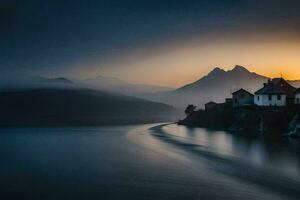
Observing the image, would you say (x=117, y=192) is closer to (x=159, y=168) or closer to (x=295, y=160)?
(x=159, y=168)

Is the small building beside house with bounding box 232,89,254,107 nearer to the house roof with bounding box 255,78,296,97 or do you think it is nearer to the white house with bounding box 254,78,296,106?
the white house with bounding box 254,78,296,106

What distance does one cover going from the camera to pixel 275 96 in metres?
80.3

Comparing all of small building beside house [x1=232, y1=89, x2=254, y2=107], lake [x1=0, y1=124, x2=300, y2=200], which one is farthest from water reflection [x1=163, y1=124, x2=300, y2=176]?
small building beside house [x1=232, y1=89, x2=254, y2=107]

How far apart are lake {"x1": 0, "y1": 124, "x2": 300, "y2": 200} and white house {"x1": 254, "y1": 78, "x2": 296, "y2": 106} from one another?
22909mm

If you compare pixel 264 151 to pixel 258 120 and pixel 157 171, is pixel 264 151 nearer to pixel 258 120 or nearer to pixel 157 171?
pixel 157 171

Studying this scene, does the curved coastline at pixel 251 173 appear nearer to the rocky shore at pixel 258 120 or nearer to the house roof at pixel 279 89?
the rocky shore at pixel 258 120

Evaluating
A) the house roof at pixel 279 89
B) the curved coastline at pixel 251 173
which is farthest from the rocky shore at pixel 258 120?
the curved coastline at pixel 251 173

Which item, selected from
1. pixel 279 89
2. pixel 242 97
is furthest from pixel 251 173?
pixel 242 97

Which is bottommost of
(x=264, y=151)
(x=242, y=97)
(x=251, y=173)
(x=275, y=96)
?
(x=251, y=173)

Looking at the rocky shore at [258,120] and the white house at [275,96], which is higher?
the white house at [275,96]

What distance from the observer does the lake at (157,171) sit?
2891 cm

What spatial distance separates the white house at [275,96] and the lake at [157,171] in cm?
2291

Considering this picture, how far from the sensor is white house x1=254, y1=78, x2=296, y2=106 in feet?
261

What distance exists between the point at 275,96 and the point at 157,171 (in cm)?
4973
